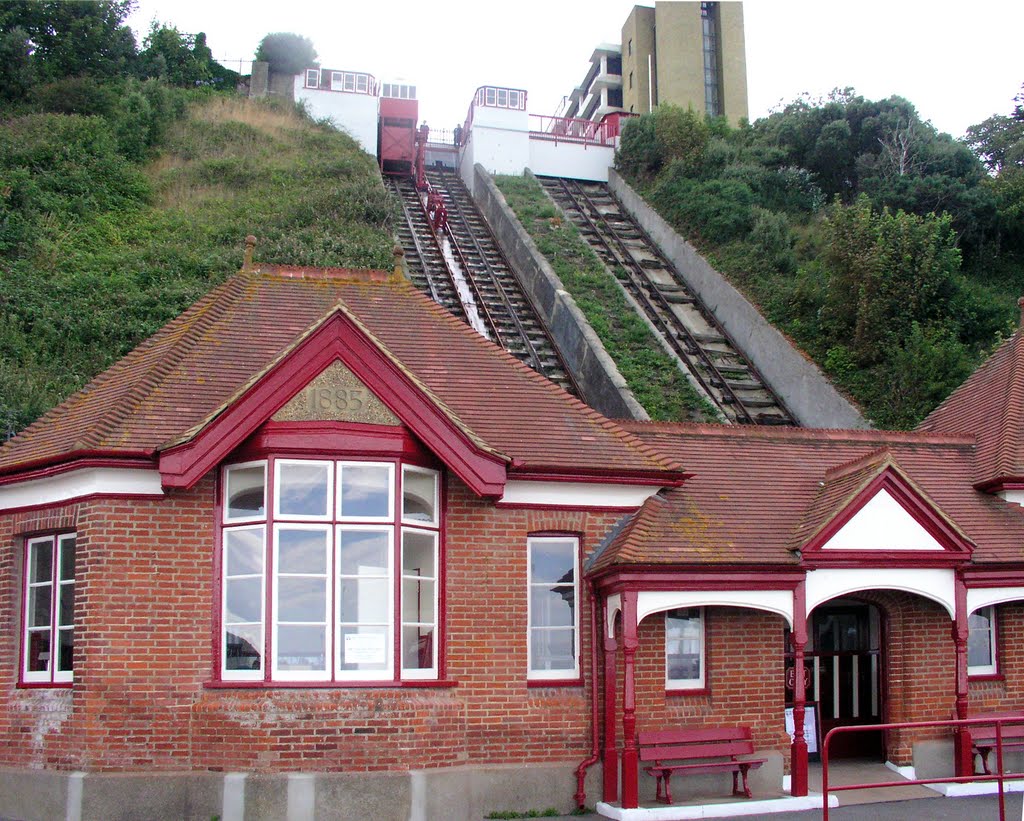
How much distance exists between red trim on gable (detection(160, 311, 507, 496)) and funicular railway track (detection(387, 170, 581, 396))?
15498 millimetres

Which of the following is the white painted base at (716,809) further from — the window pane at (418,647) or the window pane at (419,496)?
the window pane at (419,496)

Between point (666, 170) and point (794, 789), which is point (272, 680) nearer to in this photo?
point (794, 789)

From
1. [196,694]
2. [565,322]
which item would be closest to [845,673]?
[196,694]

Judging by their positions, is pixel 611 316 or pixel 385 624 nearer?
pixel 385 624

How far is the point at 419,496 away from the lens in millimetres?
14094

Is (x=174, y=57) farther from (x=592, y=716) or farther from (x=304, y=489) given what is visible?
(x=592, y=716)

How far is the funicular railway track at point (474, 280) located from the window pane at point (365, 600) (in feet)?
52.5

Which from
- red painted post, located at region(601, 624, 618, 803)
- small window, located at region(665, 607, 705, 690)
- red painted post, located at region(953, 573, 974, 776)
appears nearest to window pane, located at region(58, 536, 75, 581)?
red painted post, located at region(601, 624, 618, 803)

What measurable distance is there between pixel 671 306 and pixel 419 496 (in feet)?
75.1

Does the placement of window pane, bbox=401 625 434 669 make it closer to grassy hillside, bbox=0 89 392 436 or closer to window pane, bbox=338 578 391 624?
window pane, bbox=338 578 391 624

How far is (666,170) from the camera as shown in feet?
151

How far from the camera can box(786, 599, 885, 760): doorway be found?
16.7m

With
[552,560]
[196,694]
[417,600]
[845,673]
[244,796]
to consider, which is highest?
[552,560]

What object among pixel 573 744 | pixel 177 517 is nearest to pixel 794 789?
pixel 573 744
